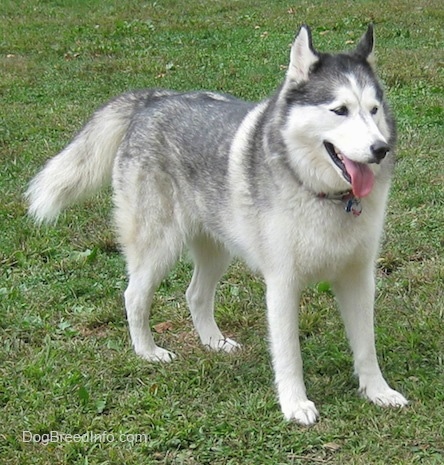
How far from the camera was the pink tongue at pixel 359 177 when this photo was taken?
3615 millimetres

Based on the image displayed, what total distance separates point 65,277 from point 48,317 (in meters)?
0.55

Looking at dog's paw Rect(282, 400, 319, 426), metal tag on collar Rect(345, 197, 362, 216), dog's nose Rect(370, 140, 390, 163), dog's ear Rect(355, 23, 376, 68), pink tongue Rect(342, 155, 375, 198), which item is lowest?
dog's paw Rect(282, 400, 319, 426)

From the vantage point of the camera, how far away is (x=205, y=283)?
478cm

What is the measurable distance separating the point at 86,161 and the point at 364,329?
1752mm

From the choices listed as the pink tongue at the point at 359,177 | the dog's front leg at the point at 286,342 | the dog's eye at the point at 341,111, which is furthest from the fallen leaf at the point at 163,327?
the dog's eye at the point at 341,111

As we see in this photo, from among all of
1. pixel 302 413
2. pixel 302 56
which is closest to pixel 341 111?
pixel 302 56

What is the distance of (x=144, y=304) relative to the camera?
15.1 feet

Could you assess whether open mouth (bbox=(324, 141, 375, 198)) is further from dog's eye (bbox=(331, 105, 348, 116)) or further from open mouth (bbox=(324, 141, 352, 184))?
dog's eye (bbox=(331, 105, 348, 116))

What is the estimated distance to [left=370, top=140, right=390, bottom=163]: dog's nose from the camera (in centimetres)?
342

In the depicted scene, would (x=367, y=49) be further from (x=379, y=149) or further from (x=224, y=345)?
(x=224, y=345)

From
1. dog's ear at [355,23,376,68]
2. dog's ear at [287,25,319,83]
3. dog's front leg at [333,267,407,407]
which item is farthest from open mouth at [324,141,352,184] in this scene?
dog's front leg at [333,267,407,407]

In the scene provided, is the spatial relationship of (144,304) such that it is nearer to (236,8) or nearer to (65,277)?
(65,277)

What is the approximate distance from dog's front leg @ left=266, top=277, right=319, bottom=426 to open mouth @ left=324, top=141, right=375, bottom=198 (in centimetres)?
56

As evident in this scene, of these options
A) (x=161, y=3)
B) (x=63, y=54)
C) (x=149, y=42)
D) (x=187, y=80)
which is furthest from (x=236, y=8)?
(x=187, y=80)
